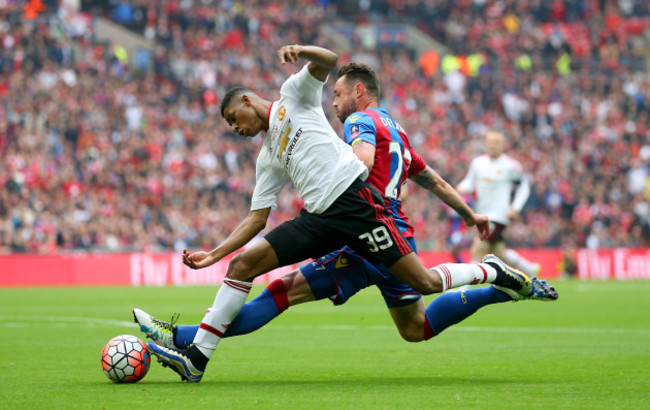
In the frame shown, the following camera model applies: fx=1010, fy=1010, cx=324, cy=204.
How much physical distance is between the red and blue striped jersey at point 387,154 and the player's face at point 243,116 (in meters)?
0.69

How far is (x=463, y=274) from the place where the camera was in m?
7.28

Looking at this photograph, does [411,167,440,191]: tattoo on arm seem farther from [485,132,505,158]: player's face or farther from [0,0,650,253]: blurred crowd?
[0,0,650,253]: blurred crowd

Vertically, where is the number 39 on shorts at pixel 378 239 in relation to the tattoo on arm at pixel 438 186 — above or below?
below

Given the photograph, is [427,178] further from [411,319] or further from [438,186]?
[411,319]

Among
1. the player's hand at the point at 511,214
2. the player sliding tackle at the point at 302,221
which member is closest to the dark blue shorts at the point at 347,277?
the player sliding tackle at the point at 302,221

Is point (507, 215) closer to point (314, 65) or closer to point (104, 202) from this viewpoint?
point (314, 65)

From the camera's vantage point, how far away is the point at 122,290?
72.3 feet

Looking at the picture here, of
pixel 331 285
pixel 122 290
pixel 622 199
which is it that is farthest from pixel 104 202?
pixel 331 285

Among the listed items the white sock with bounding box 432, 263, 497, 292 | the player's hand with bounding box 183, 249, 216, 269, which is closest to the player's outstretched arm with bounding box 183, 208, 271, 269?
the player's hand with bounding box 183, 249, 216, 269

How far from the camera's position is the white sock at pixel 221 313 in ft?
23.1

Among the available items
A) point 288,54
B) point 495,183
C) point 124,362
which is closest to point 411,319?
point 124,362

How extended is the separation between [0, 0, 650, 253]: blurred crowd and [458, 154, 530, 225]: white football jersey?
17.2ft

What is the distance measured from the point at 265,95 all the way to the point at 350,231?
24561 mm

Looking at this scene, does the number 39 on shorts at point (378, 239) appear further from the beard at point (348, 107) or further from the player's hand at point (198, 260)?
the beard at point (348, 107)
